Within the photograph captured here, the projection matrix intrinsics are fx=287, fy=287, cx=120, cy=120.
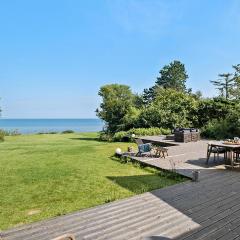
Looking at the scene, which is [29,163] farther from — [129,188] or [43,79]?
[43,79]

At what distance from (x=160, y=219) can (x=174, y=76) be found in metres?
61.9

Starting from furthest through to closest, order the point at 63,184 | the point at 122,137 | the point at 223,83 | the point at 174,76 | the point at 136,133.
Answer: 1. the point at 174,76
2. the point at 223,83
3. the point at 136,133
4. the point at 122,137
5. the point at 63,184

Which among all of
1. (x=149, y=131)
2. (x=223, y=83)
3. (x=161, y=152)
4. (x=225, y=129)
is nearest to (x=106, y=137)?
(x=149, y=131)

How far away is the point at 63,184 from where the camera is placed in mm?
8867

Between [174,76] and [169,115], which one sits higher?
[174,76]

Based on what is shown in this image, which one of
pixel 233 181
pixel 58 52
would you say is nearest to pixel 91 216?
pixel 233 181

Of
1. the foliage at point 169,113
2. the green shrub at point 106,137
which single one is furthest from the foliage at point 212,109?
the green shrub at point 106,137

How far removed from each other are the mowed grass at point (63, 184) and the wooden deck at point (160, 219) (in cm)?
73

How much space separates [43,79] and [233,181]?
49.8m

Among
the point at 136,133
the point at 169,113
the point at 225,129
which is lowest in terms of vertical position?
the point at 136,133

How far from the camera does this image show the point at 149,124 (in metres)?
23.7

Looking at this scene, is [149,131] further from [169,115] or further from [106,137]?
[106,137]

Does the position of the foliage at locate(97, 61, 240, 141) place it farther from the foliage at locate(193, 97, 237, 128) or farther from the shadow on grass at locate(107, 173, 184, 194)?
the shadow on grass at locate(107, 173, 184, 194)

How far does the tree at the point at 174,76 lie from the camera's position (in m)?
65.4
